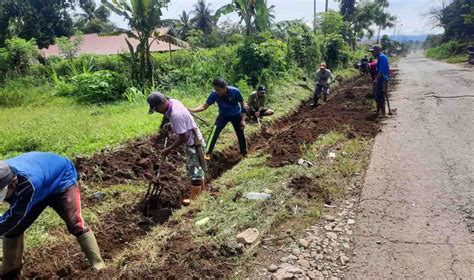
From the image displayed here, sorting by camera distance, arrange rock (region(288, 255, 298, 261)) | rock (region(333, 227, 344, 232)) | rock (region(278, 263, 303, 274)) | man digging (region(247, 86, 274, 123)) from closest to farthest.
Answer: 1. rock (region(278, 263, 303, 274))
2. rock (region(288, 255, 298, 261))
3. rock (region(333, 227, 344, 232))
4. man digging (region(247, 86, 274, 123))

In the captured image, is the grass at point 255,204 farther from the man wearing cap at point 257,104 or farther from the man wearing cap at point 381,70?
the man wearing cap at point 381,70

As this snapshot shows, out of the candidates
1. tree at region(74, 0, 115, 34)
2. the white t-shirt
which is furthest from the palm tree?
the white t-shirt

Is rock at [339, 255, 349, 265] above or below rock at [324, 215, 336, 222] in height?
below

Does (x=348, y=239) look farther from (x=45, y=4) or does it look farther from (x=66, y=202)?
(x=45, y=4)

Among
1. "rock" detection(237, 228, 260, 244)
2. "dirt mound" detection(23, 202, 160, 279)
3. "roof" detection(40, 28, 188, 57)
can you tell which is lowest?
"dirt mound" detection(23, 202, 160, 279)

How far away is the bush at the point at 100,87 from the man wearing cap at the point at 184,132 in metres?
8.28

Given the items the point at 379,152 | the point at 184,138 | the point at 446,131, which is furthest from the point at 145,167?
the point at 446,131

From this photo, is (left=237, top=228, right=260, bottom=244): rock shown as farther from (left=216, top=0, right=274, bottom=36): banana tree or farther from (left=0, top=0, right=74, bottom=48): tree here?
(left=0, top=0, right=74, bottom=48): tree

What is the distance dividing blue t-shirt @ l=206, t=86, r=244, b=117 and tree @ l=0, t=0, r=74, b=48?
87.4 ft

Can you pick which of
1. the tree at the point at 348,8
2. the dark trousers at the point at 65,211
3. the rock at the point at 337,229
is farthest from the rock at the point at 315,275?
the tree at the point at 348,8

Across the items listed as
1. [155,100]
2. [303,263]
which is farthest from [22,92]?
[303,263]

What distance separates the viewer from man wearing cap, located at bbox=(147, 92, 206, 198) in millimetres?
5020

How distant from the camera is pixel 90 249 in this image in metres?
3.75

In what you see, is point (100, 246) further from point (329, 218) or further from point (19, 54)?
point (19, 54)
